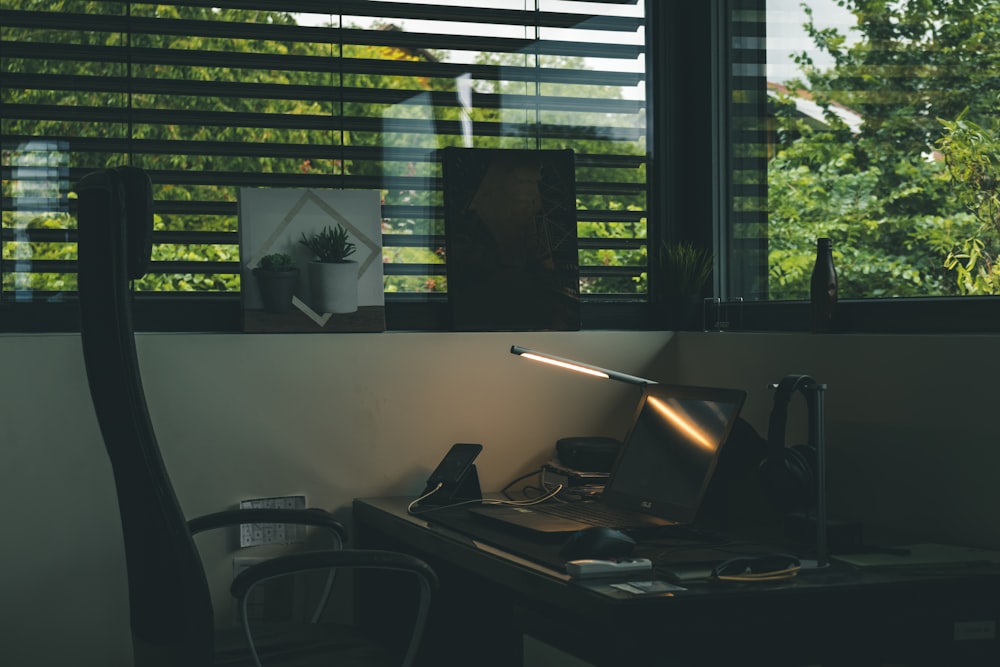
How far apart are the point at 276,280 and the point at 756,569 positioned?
1.54 m

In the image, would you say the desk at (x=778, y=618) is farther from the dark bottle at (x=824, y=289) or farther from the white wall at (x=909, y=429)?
the dark bottle at (x=824, y=289)

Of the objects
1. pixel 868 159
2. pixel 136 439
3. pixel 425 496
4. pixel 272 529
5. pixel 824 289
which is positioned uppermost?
pixel 868 159

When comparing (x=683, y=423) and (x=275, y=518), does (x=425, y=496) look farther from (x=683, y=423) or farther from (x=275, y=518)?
(x=683, y=423)

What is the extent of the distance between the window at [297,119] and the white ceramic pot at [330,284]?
0.20 m

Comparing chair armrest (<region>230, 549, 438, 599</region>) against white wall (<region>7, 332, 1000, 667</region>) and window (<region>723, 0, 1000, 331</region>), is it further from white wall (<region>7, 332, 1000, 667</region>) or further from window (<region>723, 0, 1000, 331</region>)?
window (<region>723, 0, 1000, 331</region>)

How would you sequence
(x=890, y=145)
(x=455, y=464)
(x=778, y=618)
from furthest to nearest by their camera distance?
(x=455, y=464) → (x=890, y=145) → (x=778, y=618)

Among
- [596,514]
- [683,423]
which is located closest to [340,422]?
[596,514]

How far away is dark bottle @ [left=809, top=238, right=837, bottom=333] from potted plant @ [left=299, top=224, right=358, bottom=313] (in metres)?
1.17

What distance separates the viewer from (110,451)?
192 cm

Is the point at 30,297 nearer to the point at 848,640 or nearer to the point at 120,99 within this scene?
the point at 120,99

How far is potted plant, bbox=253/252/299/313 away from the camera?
2.87 m

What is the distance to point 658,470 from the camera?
2490 mm

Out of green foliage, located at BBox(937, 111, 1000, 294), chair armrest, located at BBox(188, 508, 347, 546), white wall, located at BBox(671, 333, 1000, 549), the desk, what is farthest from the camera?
chair armrest, located at BBox(188, 508, 347, 546)

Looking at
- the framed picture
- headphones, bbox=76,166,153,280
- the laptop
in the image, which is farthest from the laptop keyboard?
headphones, bbox=76,166,153,280
